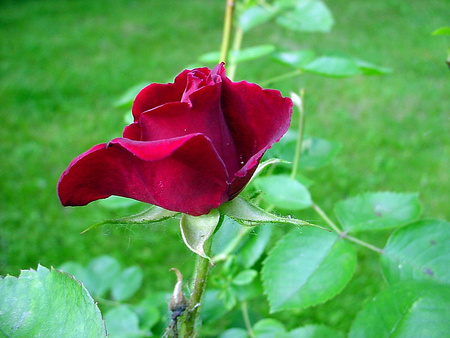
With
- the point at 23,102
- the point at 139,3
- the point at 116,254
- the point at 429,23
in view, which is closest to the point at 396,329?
the point at 116,254

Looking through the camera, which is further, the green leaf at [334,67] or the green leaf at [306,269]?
the green leaf at [334,67]

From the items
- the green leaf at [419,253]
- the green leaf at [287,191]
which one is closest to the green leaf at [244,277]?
the green leaf at [287,191]

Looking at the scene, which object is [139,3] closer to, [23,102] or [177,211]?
[23,102]

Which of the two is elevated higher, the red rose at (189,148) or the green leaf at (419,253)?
the red rose at (189,148)

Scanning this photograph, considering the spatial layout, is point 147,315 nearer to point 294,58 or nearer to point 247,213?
point 247,213

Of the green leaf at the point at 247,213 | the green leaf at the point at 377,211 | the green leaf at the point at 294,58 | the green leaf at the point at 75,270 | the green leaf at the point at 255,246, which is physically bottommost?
the green leaf at the point at 75,270

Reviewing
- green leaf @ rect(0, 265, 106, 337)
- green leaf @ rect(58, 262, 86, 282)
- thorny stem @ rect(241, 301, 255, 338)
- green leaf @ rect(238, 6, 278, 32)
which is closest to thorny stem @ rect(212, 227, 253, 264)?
thorny stem @ rect(241, 301, 255, 338)

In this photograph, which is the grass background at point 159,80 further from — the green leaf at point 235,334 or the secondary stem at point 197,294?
the secondary stem at point 197,294
